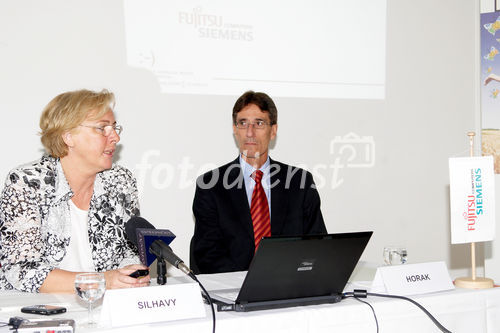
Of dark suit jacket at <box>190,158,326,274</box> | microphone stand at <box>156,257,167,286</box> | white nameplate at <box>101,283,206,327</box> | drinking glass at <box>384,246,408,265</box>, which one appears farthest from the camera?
dark suit jacket at <box>190,158,326,274</box>

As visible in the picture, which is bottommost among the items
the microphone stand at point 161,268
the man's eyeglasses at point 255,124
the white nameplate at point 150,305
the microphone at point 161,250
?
the white nameplate at point 150,305

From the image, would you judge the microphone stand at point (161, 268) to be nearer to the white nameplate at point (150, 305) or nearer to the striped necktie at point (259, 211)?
the white nameplate at point (150, 305)

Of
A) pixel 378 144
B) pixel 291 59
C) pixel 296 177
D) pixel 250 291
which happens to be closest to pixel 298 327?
pixel 250 291

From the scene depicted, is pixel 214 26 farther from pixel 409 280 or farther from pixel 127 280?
pixel 409 280

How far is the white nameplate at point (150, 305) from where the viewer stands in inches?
59.2

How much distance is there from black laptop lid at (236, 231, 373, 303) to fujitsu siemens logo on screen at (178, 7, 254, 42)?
2250 mm

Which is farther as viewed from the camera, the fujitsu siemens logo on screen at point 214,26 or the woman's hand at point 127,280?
the fujitsu siemens logo on screen at point 214,26

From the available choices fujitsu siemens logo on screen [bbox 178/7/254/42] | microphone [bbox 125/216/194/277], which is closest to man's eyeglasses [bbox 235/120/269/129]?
fujitsu siemens logo on screen [bbox 178/7/254/42]

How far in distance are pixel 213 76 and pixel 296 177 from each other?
0.88 meters

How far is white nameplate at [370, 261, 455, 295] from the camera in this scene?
1.88m

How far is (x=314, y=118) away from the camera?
161 inches

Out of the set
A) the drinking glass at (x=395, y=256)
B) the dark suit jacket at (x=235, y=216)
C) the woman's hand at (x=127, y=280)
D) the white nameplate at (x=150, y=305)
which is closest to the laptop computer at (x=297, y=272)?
the white nameplate at (x=150, y=305)

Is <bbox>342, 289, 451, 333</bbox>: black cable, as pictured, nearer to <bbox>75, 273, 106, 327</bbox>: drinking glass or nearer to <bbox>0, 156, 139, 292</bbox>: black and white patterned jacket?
<bbox>75, 273, 106, 327</bbox>: drinking glass

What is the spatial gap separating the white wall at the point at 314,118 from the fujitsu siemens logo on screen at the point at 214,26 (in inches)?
13.7
